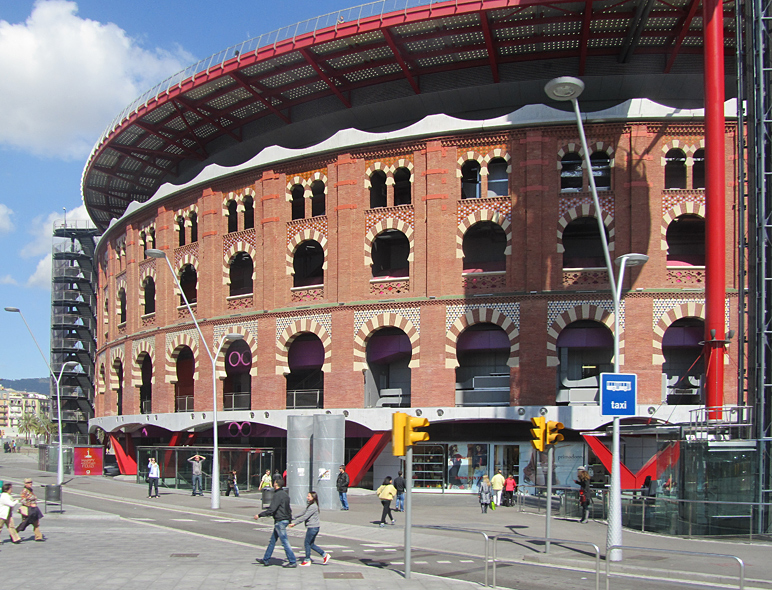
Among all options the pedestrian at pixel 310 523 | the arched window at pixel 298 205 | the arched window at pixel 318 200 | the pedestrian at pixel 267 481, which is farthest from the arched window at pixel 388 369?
the pedestrian at pixel 310 523

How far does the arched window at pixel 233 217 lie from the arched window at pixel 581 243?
17.9 metres

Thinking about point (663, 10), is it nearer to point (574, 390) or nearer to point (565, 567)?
point (574, 390)

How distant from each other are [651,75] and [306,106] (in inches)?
749

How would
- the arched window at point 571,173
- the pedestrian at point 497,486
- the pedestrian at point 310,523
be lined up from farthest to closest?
the arched window at point 571,173
the pedestrian at point 497,486
the pedestrian at point 310,523

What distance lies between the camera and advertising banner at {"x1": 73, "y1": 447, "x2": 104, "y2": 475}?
54750 mm

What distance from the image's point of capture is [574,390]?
3578 centimetres

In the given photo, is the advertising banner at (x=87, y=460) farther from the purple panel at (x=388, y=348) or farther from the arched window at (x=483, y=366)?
the arched window at (x=483, y=366)

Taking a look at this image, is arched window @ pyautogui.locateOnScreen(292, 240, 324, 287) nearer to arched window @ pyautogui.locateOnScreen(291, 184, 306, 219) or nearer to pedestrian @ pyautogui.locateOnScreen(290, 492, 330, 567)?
arched window @ pyautogui.locateOnScreen(291, 184, 306, 219)

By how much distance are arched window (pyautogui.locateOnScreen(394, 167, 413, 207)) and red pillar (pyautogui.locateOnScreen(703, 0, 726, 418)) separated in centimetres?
1451

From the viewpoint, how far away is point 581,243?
40969 mm

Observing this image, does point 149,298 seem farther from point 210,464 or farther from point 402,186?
point 402,186

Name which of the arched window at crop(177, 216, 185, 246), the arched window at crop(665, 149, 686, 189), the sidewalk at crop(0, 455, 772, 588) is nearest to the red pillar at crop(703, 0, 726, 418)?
the arched window at crop(665, 149, 686, 189)

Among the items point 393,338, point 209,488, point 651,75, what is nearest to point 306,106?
point 393,338

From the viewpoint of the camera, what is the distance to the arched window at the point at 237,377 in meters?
44.2
